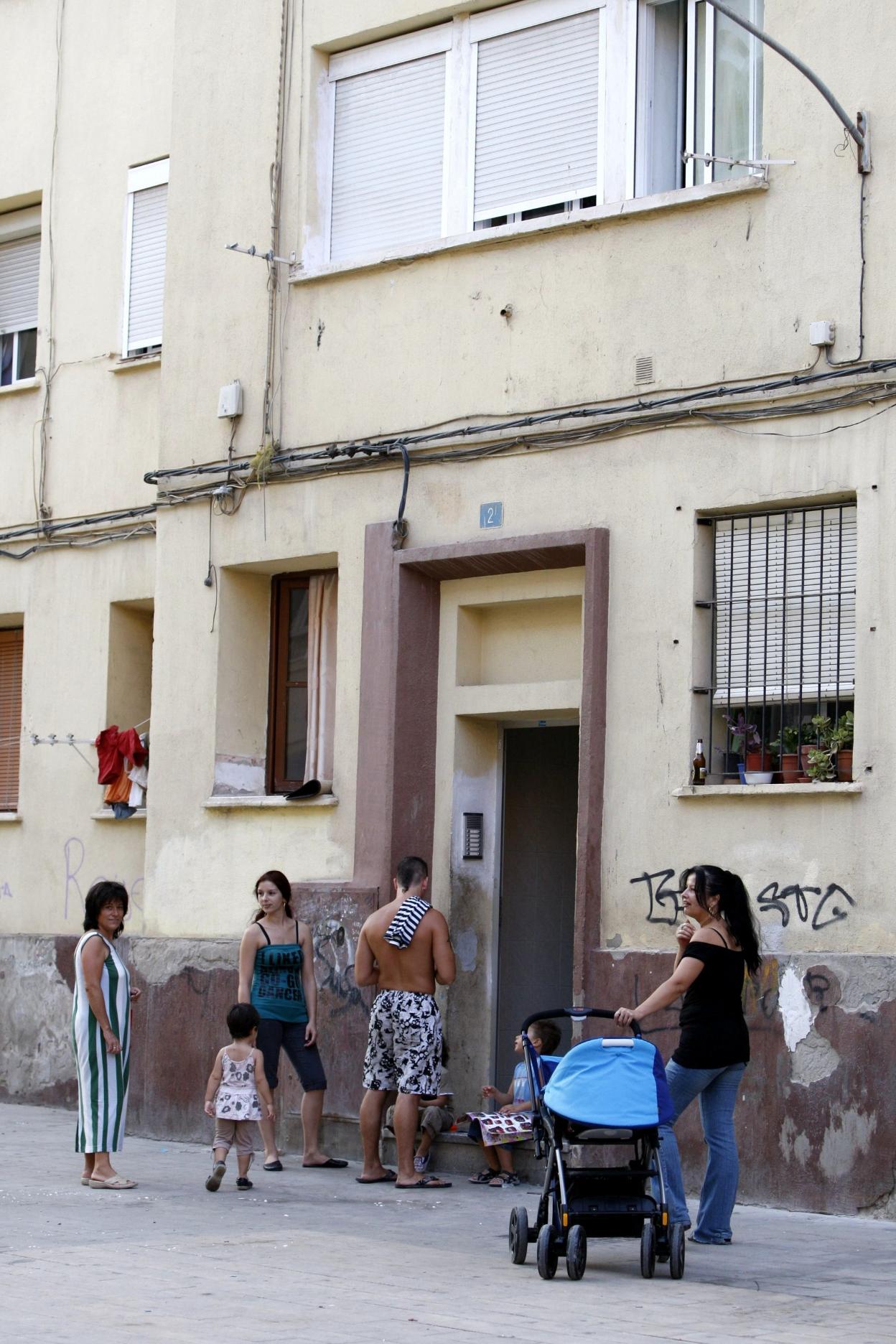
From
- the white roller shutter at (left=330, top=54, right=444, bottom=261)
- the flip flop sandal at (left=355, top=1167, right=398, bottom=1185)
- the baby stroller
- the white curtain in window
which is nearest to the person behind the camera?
the baby stroller

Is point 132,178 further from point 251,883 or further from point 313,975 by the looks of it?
point 313,975

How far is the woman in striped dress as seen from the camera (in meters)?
11.2

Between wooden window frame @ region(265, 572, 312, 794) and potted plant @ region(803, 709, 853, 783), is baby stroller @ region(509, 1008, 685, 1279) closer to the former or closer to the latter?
potted plant @ region(803, 709, 853, 783)

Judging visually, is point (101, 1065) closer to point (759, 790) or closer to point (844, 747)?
point (759, 790)

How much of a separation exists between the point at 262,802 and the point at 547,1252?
5.68m

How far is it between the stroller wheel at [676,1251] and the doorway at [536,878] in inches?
183

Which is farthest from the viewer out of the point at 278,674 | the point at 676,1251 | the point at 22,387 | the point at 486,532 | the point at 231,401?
the point at 22,387

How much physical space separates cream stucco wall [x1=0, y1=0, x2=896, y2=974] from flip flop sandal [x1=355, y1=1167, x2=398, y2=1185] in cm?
195

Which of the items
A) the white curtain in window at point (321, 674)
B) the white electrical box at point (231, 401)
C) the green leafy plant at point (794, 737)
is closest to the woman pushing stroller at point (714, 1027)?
the green leafy plant at point (794, 737)

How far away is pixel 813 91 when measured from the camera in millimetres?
11406

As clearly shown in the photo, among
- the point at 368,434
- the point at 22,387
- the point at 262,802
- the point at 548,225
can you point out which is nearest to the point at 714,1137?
the point at 262,802

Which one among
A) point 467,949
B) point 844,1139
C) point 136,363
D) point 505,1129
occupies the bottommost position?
point 505,1129

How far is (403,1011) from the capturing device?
11.7 m

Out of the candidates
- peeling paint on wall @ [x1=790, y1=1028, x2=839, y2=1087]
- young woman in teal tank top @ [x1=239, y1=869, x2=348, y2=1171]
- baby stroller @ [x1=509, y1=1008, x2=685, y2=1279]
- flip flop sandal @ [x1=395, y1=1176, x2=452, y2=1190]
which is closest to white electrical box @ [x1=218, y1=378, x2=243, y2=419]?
young woman in teal tank top @ [x1=239, y1=869, x2=348, y2=1171]
